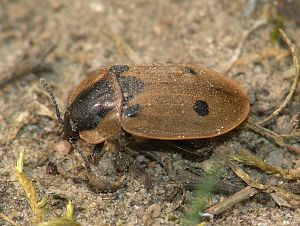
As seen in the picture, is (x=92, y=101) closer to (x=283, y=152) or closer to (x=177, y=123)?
(x=177, y=123)

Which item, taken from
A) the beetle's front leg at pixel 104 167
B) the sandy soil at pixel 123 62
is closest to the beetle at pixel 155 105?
the beetle's front leg at pixel 104 167

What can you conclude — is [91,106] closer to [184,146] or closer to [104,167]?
[104,167]

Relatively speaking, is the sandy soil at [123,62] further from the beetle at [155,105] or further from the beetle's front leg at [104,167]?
the beetle at [155,105]

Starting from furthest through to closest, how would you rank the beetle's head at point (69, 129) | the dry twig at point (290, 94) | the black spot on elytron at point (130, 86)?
the dry twig at point (290, 94)
the beetle's head at point (69, 129)
the black spot on elytron at point (130, 86)

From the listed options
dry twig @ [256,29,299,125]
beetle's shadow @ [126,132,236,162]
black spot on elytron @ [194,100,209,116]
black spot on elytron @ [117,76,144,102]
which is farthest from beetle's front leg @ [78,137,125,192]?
dry twig @ [256,29,299,125]

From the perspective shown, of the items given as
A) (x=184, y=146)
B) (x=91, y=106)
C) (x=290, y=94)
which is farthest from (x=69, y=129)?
(x=290, y=94)

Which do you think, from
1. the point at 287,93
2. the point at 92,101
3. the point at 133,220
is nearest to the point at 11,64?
the point at 92,101

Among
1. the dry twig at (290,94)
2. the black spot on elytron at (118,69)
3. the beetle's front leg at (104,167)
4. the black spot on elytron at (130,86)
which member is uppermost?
the black spot on elytron at (118,69)
